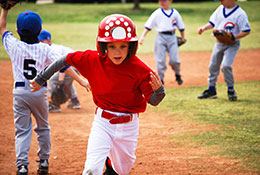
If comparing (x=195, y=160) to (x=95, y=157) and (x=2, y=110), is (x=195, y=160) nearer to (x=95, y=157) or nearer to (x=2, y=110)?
(x=95, y=157)

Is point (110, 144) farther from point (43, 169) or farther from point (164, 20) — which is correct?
point (164, 20)

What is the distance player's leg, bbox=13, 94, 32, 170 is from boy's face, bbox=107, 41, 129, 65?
4.17 feet

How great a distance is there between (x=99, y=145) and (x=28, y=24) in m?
1.64

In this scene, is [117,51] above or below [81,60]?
above

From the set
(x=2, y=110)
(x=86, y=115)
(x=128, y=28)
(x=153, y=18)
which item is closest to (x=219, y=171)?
(x=128, y=28)

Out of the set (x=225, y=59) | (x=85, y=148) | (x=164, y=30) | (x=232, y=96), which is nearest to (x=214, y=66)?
(x=225, y=59)

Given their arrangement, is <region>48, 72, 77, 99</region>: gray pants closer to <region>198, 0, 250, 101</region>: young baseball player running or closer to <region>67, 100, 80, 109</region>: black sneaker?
<region>67, 100, 80, 109</region>: black sneaker

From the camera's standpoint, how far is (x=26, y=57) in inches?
156

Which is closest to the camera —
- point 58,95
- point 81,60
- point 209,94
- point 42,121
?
point 81,60

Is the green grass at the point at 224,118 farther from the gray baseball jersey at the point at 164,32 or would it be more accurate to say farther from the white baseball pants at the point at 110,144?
the white baseball pants at the point at 110,144

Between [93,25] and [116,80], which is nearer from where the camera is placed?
[116,80]

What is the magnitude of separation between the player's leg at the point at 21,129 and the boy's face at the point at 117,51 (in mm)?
1270

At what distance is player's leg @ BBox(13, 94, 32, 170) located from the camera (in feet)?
13.1

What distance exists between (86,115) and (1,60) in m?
6.49
